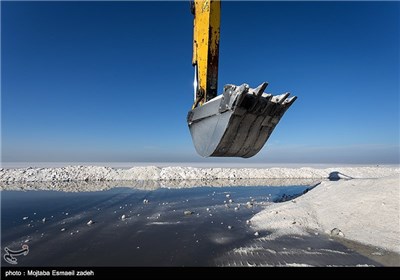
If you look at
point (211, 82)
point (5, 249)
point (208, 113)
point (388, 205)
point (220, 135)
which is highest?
point (211, 82)

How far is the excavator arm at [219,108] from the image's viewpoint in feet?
14.3

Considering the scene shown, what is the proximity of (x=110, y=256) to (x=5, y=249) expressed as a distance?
209 cm

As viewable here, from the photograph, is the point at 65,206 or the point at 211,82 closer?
the point at 211,82

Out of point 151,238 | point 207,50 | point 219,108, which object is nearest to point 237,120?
point 219,108

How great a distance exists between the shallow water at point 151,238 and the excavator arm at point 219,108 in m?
1.78

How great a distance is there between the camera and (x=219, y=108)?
4469mm

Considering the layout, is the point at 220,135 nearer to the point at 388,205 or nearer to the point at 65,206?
the point at 388,205

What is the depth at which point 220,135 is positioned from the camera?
15.1ft

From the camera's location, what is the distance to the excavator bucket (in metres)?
4.30

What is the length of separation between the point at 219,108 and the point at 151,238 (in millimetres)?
3039

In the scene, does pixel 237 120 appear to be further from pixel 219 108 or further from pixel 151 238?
pixel 151 238

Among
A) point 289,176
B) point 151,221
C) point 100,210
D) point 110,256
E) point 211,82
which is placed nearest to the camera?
point 110,256

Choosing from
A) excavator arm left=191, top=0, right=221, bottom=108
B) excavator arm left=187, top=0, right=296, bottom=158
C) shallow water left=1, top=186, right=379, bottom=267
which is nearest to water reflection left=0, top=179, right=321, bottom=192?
shallow water left=1, top=186, right=379, bottom=267
